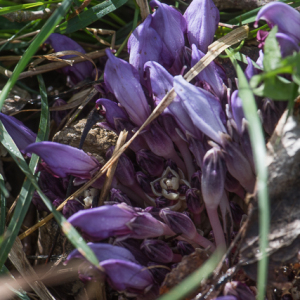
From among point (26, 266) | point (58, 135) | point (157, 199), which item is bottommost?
point (26, 266)

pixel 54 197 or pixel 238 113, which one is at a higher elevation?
pixel 238 113

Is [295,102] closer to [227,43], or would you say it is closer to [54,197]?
[227,43]

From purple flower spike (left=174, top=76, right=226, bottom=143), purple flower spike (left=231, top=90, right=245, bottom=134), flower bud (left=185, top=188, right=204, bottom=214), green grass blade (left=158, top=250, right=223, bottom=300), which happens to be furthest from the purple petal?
green grass blade (left=158, top=250, right=223, bottom=300)

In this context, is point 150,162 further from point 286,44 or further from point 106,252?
point 286,44

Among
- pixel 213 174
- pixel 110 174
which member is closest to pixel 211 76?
pixel 213 174

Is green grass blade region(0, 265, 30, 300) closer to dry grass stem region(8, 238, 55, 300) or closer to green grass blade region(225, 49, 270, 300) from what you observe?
dry grass stem region(8, 238, 55, 300)

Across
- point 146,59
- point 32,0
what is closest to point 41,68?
point 32,0
